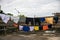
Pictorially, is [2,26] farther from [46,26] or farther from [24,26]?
[46,26]

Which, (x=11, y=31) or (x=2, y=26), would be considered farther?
(x=11, y=31)

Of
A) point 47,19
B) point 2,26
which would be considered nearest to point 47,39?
point 47,19

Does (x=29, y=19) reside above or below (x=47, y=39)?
above

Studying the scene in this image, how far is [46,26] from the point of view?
27125mm

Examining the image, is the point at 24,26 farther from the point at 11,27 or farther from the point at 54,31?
the point at 54,31

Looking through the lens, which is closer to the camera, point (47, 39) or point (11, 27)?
point (47, 39)

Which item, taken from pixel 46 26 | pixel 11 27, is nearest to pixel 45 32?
pixel 46 26

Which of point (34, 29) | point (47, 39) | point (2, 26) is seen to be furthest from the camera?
point (34, 29)

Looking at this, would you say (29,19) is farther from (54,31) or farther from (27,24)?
(54,31)

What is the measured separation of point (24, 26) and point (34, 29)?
1.56 meters

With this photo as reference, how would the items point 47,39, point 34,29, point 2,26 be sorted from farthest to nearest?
point 34,29, point 2,26, point 47,39

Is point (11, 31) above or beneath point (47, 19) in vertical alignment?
beneath

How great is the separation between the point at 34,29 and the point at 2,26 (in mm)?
4838

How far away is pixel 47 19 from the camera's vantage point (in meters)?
26.3
